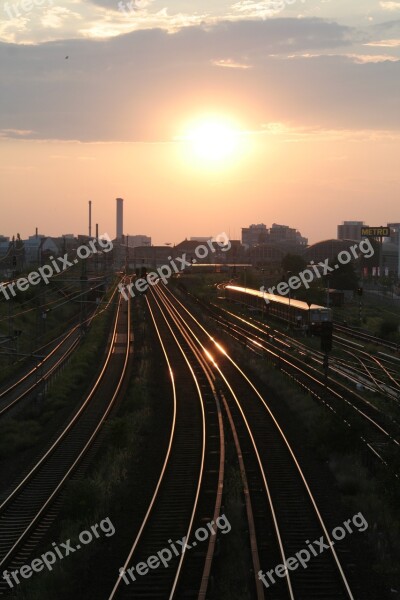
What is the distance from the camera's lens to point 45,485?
1498cm

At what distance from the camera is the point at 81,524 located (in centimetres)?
1221

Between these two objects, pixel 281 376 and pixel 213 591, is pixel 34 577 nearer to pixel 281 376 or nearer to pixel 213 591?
pixel 213 591

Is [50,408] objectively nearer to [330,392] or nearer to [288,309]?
[330,392]

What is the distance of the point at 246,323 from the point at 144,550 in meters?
38.7

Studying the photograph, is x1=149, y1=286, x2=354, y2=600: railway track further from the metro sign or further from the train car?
the metro sign

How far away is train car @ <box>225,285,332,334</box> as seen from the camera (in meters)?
42.7

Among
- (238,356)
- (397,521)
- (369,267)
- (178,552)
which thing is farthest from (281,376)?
(369,267)

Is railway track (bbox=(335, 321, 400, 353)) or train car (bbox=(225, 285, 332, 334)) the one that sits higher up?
train car (bbox=(225, 285, 332, 334))

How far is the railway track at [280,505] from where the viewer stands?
9.77 meters

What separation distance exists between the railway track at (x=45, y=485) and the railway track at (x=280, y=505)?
11.9 ft

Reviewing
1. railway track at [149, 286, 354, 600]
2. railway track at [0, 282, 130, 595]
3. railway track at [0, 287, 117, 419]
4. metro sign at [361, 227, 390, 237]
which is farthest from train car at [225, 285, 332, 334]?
metro sign at [361, 227, 390, 237]

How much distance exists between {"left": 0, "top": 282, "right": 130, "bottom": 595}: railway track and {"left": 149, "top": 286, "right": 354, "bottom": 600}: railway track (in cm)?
364

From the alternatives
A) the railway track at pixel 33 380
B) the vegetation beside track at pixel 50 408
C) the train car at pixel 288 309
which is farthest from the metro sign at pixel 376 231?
the vegetation beside track at pixel 50 408

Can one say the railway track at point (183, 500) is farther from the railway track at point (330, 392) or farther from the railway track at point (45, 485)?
the railway track at point (330, 392)
